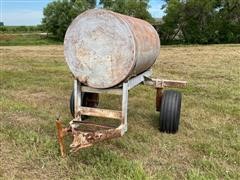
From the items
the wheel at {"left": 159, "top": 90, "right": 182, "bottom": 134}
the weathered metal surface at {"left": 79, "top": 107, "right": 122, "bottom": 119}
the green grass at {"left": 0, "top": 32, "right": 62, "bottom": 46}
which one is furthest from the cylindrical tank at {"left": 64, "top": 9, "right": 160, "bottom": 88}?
the green grass at {"left": 0, "top": 32, "right": 62, "bottom": 46}

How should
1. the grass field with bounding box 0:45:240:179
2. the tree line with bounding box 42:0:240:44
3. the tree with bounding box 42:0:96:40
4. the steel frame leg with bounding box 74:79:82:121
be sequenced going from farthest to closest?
the tree with bounding box 42:0:96:40 < the tree line with bounding box 42:0:240:44 < the steel frame leg with bounding box 74:79:82:121 < the grass field with bounding box 0:45:240:179

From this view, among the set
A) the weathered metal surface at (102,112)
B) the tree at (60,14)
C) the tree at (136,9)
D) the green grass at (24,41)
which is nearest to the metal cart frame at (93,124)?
the weathered metal surface at (102,112)

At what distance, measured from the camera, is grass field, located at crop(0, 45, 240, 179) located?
3.82m

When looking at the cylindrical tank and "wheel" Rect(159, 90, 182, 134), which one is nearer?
the cylindrical tank

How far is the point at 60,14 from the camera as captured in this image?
41.3 m

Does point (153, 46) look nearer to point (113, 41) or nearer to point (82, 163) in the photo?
point (113, 41)

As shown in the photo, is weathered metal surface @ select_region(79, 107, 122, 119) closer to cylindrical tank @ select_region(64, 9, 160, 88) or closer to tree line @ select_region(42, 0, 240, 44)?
cylindrical tank @ select_region(64, 9, 160, 88)

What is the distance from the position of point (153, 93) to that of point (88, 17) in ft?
12.4

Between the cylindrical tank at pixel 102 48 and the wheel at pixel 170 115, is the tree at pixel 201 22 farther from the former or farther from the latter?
the cylindrical tank at pixel 102 48

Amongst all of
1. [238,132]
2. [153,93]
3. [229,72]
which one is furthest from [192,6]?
[238,132]

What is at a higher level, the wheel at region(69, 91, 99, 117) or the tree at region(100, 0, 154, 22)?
the tree at region(100, 0, 154, 22)

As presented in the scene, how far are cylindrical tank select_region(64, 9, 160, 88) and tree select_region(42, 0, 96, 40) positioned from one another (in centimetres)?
3613

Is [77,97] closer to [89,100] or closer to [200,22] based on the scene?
[89,100]

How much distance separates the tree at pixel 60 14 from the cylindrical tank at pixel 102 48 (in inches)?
1422
